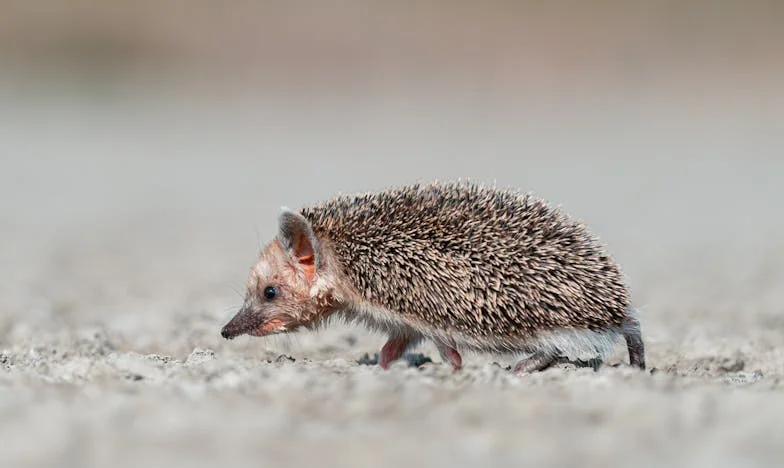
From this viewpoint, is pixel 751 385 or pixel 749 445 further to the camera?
pixel 751 385

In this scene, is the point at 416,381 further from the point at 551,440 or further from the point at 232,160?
the point at 232,160

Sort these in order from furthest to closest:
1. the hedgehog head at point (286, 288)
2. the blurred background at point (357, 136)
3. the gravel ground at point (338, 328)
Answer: the blurred background at point (357, 136), the hedgehog head at point (286, 288), the gravel ground at point (338, 328)

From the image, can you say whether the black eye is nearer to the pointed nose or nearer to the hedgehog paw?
the pointed nose

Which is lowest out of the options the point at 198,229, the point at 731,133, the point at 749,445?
the point at 198,229

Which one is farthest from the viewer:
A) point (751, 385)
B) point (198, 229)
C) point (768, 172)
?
point (768, 172)

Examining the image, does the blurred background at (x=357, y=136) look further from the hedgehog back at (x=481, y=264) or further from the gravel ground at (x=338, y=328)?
the hedgehog back at (x=481, y=264)

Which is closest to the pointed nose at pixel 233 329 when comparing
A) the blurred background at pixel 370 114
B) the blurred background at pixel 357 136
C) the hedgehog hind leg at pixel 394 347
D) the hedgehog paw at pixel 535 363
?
the blurred background at pixel 357 136

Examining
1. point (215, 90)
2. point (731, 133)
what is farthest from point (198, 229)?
point (215, 90)
